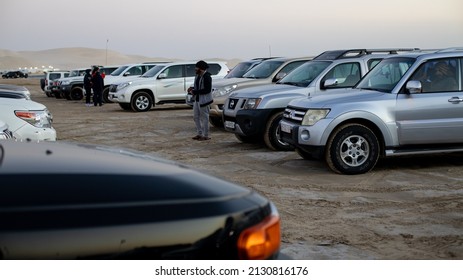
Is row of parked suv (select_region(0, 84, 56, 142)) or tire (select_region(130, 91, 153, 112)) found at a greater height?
row of parked suv (select_region(0, 84, 56, 142))

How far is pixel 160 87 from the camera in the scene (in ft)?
A: 79.5

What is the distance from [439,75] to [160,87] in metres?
15.4

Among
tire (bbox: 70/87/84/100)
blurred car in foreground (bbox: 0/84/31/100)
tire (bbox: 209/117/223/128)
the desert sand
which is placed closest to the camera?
the desert sand

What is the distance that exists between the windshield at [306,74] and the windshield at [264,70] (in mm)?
2455

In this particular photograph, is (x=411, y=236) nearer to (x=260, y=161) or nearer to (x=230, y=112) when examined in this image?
(x=260, y=161)

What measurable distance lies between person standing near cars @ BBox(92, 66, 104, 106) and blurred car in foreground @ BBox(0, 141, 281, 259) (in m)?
25.0

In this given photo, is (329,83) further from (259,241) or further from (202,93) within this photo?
(259,241)

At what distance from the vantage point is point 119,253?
8.79ft

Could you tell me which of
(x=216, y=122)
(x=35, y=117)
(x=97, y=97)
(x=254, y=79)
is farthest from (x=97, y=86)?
(x=35, y=117)

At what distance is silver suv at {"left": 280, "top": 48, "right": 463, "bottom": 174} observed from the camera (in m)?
9.58

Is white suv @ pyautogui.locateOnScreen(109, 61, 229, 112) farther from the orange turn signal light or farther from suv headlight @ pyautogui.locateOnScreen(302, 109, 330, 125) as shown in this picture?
the orange turn signal light

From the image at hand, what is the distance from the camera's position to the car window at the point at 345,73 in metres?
12.5

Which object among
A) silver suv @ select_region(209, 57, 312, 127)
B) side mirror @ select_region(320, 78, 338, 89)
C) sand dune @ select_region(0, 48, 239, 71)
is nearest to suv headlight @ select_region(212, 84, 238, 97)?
silver suv @ select_region(209, 57, 312, 127)

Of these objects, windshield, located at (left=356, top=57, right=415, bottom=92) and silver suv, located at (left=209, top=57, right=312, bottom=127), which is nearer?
windshield, located at (left=356, top=57, right=415, bottom=92)
